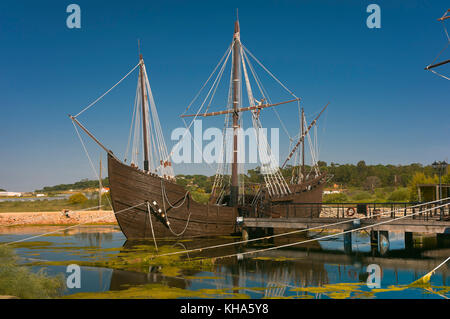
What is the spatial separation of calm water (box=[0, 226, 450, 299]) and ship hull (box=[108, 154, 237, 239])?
1.25 metres

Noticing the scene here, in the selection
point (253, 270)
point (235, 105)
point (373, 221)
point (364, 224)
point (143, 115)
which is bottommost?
point (253, 270)

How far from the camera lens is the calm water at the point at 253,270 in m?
11.8

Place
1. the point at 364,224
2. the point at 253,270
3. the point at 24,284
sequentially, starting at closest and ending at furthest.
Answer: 1. the point at 24,284
2. the point at 253,270
3. the point at 364,224

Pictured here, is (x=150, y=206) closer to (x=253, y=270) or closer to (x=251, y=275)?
Answer: (x=253, y=270)

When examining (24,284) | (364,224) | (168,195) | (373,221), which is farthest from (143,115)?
(24,284)

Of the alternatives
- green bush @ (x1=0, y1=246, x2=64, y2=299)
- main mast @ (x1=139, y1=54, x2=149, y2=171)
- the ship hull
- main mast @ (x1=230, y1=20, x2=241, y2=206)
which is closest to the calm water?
green bush @ (x1=0, y1=246, x2=64, y2=299)

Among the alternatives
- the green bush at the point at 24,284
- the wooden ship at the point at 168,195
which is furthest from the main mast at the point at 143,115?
the green bush at the point at 24,284

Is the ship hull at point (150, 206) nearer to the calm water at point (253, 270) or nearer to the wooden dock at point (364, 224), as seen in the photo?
the calm water at point (253, 270)

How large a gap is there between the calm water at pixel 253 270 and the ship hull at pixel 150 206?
4.11ft

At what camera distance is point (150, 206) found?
75.7 ft

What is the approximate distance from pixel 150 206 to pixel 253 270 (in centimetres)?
964

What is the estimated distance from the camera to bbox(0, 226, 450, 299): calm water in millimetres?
11812

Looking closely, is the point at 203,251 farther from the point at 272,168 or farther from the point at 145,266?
the point at 272,168

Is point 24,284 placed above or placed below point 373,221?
below
